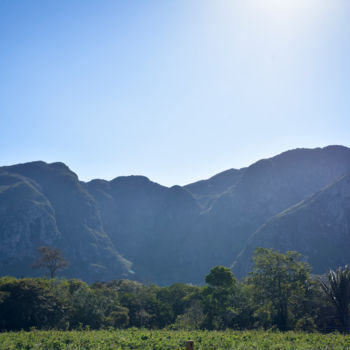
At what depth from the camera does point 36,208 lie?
19838 cm

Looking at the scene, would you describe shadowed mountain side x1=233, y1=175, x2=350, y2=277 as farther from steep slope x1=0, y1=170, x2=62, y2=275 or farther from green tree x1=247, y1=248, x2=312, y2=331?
green tree x1=247, y1=248, x2=312, y2=331

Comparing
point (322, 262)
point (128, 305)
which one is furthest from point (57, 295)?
point (322, 262)

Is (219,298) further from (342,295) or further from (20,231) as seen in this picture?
(20,231)

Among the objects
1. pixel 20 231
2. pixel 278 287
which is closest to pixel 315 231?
pixel 278 287

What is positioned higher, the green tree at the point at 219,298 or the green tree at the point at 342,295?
the green tree at the point at 342,295

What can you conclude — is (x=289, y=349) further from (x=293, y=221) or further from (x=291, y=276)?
(x=293, y=221)

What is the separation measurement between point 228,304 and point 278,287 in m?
7.56

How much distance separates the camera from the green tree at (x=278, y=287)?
38062mm

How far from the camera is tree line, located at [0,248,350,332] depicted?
34.4m

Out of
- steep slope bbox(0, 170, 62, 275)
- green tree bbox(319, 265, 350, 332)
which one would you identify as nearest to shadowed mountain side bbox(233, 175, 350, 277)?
steep slope bbox(0, 170, 62, 275)

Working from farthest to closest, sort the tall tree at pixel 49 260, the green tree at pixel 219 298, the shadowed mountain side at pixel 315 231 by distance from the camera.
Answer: the shadowed mountain side at pixel 315 231
the tall tree at pixel 49 260
the green tree at pixel 219 298

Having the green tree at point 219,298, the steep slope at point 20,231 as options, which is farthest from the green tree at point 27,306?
the steep slope at point 20,231

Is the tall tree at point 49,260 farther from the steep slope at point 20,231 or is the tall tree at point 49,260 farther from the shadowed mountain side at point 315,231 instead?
the steep slope at point 20,231

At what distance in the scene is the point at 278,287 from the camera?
39969 mm
